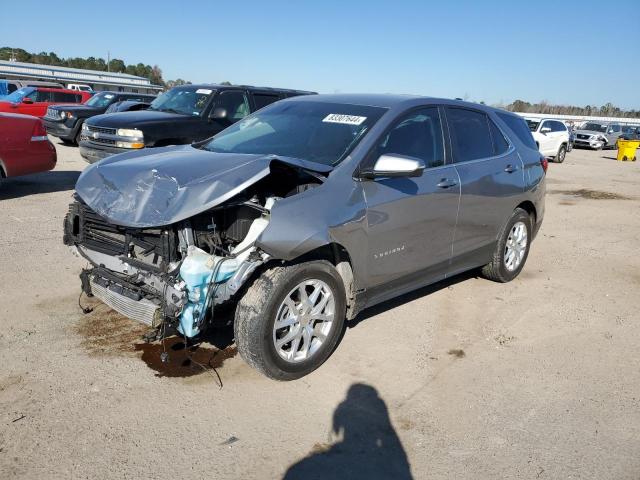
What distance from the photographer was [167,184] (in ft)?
11.3

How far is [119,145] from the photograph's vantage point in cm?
918

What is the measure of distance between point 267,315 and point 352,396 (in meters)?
0.78

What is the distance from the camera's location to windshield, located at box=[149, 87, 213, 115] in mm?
10266

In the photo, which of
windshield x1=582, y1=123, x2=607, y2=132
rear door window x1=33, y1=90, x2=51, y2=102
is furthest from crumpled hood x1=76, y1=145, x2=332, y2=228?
windshield x1=582, y1=123, x2=607, y2=132

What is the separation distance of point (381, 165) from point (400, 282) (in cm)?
101

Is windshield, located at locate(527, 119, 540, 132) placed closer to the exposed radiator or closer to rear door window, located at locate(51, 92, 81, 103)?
rear door window, located at locate(51, 92, 81, 103)

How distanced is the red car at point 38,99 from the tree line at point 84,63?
58365 millimetres

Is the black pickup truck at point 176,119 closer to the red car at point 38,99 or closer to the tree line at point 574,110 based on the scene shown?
the red car at point 38,99

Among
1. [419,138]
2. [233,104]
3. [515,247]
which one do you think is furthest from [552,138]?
[419,138]

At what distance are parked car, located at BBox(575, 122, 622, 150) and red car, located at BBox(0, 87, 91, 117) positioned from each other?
26.8 m

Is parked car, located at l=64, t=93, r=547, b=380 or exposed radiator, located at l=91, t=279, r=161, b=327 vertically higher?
parked car, located at l=64, t=93, r=547, b=380

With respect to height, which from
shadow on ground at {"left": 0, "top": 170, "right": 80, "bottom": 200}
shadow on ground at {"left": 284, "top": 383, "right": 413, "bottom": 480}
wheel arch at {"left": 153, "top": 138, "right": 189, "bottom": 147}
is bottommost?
shadow on ground at {"left": 0, "top": 170, "right": 80, "bottom": 200}

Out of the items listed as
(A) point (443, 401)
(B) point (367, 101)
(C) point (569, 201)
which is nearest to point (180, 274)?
(A) point (443, 401)

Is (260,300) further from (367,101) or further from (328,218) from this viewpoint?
(367,101)
